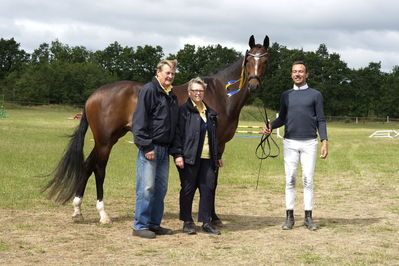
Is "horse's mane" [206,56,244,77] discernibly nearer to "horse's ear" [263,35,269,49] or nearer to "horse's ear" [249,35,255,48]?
"horse's ear" [249,35,255,48]

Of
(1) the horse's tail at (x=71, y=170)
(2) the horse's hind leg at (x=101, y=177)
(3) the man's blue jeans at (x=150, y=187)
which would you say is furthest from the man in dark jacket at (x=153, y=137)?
(1) the horse's tail at (x=71, y=170)

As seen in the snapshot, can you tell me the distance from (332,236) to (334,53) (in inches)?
3030

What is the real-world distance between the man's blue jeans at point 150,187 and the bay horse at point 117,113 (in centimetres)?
93

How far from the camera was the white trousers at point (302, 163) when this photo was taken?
617cm

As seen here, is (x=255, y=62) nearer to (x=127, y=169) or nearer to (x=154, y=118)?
(x=154, y=118)

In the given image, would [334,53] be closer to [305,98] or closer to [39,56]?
[39,56]

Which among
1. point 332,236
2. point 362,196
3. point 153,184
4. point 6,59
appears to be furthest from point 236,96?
point 6,59

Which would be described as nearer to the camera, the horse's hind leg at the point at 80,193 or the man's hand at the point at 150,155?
the man's hand at the point at 150,155

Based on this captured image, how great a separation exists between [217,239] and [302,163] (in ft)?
5.19

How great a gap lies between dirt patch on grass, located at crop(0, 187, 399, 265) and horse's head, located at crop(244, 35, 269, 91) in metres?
2.00

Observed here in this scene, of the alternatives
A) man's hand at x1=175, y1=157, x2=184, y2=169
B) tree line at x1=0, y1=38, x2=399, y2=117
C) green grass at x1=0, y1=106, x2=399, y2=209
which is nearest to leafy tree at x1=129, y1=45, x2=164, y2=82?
tree line at x1=0, y1=38, x2=399, y2=117

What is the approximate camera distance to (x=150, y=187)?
18.4 feet

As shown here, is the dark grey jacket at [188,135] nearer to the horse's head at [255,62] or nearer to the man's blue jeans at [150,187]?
the man's blue jeans at [150,187]

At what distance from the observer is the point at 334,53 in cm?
7819
